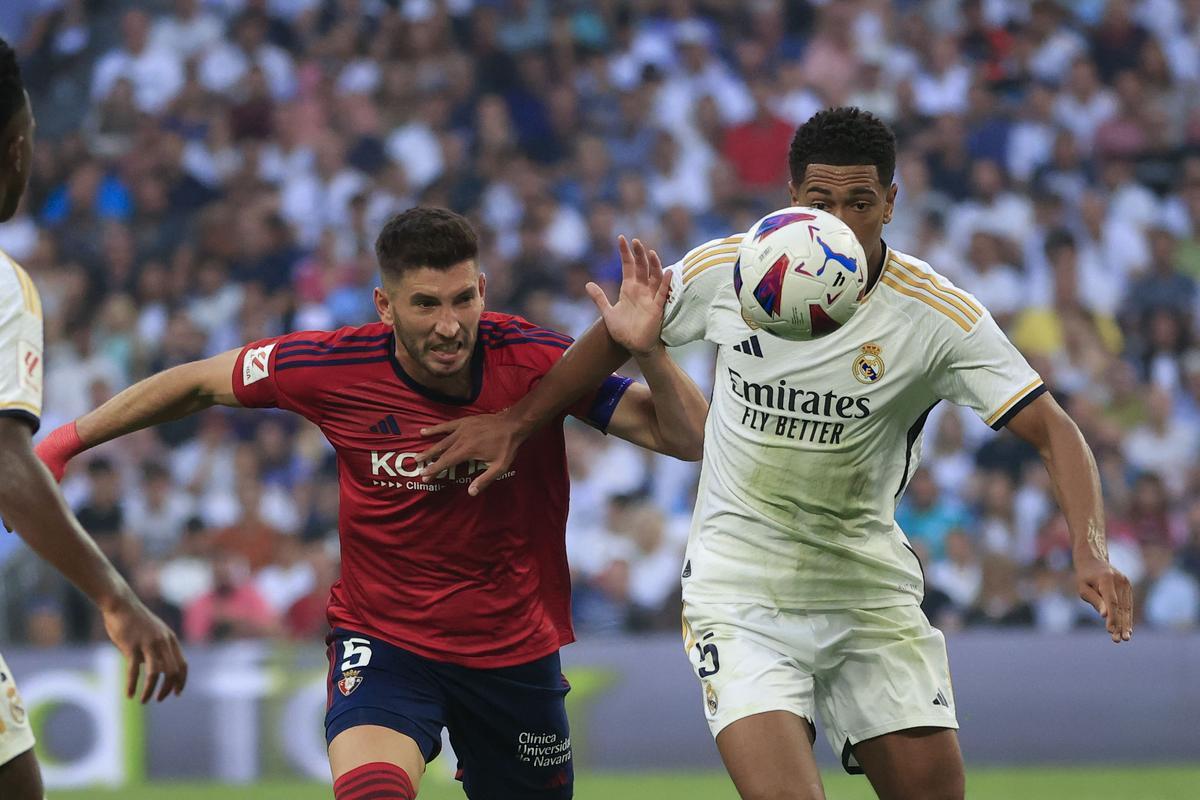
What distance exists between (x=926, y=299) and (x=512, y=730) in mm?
2064

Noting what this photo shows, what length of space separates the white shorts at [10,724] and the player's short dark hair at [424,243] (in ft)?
6.19

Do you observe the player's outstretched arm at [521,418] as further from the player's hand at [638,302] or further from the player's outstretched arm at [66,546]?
the player's outstretched arm at [66,546]

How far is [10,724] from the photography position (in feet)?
15.1

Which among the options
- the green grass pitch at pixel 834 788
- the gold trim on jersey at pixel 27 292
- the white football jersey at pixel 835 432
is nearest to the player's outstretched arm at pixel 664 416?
the white football jersey at pixel 835 432

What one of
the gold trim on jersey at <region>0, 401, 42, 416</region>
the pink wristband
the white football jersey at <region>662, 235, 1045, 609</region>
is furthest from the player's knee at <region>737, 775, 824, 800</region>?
the pink wristband

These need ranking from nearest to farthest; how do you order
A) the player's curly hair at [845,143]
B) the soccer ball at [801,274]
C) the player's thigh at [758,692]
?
the soccer ball at [801,274] → the player's thigh at [758,692] → the player's curly hair at [845,143]

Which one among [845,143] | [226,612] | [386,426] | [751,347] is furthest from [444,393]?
[226,612]

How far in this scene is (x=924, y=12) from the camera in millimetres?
17016

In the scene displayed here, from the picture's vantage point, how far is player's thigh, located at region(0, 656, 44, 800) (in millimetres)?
4594

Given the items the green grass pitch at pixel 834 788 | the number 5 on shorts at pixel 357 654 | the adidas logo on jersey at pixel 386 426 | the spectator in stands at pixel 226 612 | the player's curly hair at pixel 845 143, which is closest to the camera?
the player's curly hair at pixel 845 143

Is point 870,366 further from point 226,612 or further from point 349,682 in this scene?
point 226,612

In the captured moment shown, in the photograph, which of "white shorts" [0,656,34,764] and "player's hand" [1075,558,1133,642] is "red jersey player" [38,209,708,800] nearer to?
"white shorts" [0,656,34,764]

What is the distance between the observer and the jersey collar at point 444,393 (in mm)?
5980

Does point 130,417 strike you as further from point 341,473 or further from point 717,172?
point 717,172
